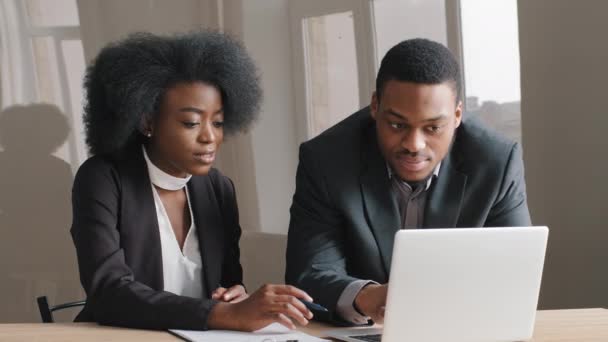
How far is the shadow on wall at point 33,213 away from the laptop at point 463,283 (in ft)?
7.09

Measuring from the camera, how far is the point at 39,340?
6.68ft

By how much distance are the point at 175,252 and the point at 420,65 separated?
0.83 m

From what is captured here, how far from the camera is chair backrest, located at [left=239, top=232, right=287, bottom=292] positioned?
159 inches

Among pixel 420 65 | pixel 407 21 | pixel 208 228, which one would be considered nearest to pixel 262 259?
pixel 407 21

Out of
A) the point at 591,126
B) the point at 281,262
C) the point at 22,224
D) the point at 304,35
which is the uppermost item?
the point at 304,35

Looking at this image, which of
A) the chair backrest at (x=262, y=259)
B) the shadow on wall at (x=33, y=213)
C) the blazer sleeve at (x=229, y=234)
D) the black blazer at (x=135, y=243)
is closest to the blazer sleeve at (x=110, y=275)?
the black blazer at (x=135, y=243)

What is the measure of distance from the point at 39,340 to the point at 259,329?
0.46 meters

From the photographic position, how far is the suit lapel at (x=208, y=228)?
8.69ft

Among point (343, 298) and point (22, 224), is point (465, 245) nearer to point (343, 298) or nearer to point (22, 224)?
point (343, 298)

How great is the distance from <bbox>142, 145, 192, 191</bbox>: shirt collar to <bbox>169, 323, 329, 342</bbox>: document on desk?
57cm

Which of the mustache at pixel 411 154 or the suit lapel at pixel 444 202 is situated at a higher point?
the mustache at pixel 411 154

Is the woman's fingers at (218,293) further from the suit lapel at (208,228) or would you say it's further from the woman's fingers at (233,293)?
the suit lapel at (208,228)

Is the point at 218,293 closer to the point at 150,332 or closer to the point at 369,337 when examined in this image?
the point at 150,332

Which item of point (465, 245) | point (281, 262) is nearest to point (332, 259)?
point (465, 245)
